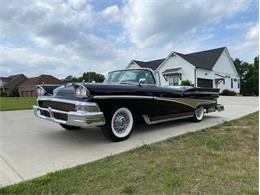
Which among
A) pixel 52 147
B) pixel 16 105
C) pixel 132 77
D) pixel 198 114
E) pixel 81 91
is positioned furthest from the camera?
pixel 16 105

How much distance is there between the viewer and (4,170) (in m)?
2.75

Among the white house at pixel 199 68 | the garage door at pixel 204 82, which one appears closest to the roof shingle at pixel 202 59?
the white house at pixel 199 68

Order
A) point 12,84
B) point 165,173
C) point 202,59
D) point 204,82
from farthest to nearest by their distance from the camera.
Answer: point 12,84, point 202,59, point 204,82, point 165,173

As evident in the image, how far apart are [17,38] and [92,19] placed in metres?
3.46

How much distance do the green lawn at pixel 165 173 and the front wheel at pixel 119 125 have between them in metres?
0.65

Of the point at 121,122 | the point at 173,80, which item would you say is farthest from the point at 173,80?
the point at 121,122

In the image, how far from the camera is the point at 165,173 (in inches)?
103

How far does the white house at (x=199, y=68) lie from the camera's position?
2614cm

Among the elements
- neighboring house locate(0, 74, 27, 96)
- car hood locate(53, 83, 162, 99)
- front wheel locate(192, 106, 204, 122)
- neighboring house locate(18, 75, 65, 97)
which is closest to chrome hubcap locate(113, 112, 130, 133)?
car hood locate(53, 83, 162, 99)

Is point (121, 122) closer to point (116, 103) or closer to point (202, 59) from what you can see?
point (116, 103)

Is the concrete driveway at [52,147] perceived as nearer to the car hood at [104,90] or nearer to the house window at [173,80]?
the car hood at [104,90]

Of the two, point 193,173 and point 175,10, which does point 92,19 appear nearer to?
point 175,10

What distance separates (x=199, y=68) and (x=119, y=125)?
23.8 meters

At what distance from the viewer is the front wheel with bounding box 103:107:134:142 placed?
12.8ft
